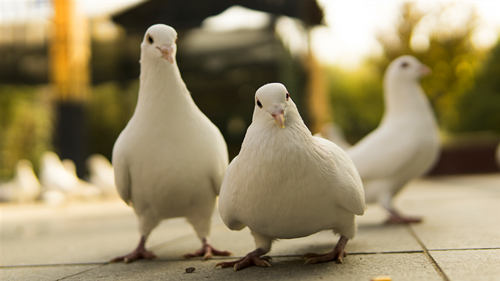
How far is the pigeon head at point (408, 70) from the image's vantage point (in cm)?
429

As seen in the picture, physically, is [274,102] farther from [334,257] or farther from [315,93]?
A: [315,93]

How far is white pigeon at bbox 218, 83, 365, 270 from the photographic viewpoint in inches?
81.0

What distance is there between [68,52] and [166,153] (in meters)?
9.04

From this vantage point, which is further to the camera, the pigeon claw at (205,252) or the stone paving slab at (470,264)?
the pigeon claw at (205,252)

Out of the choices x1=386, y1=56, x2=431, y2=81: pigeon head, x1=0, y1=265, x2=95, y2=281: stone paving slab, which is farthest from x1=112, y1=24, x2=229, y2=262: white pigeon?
x1=386, y1=56, x2=431, y2=81: pigeon head

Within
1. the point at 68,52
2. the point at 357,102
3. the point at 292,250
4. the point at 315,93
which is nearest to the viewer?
the point at 292,250

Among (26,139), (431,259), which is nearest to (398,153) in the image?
(431,259)

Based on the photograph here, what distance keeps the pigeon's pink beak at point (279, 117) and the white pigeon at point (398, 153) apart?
77.7 inches

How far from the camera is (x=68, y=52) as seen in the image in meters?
10.7

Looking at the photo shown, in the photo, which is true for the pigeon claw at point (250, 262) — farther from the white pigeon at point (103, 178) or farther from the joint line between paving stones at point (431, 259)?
the white pigeon at point (103, 178)

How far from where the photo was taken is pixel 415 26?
1470cm

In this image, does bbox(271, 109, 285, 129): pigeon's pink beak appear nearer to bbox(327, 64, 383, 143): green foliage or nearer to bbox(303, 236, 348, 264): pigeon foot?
bbox(303, 236, 348, 264): pigeon foot

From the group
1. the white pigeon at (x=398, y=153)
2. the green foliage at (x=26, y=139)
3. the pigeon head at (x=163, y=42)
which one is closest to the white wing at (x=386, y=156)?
the white pigeon at (x=398, y=153)

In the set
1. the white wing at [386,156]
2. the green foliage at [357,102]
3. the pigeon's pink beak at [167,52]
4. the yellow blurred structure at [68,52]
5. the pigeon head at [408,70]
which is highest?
the yellow blurred structure at [68,52]
